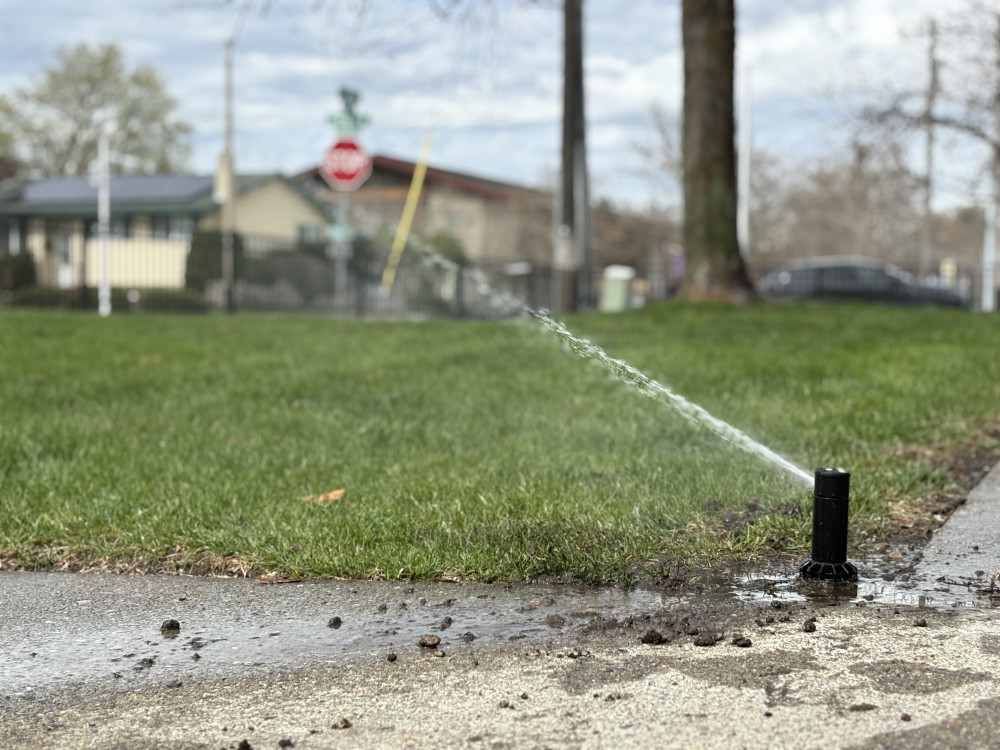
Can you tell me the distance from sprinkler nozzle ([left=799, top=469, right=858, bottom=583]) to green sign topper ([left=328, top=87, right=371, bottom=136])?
598 inches

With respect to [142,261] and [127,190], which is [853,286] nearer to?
[142,261]

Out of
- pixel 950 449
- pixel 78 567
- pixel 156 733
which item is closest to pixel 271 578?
pixel 78 567

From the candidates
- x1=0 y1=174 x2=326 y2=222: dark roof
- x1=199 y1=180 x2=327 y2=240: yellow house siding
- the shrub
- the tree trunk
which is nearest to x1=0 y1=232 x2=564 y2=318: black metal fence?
the shrub

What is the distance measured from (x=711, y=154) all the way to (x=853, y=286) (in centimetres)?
1439

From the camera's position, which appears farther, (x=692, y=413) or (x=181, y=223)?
(x=181, y=223)

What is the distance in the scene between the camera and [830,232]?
48594mm

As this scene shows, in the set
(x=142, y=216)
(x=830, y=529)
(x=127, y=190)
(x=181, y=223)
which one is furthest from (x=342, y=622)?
(x=127, y=190)

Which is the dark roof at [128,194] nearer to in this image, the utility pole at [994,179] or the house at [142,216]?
the house at [142,216]

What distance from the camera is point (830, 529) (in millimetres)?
3586

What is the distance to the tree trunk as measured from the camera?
44.0 feet

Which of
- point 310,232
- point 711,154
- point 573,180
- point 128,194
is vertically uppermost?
point 128,194

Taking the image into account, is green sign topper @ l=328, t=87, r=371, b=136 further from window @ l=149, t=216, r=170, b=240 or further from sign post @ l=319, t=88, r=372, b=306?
window @ l=149, t=216, r=170, b=240


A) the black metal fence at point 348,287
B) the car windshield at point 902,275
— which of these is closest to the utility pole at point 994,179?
the black metal fence at point 348,287

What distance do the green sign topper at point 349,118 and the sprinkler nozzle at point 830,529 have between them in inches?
598
